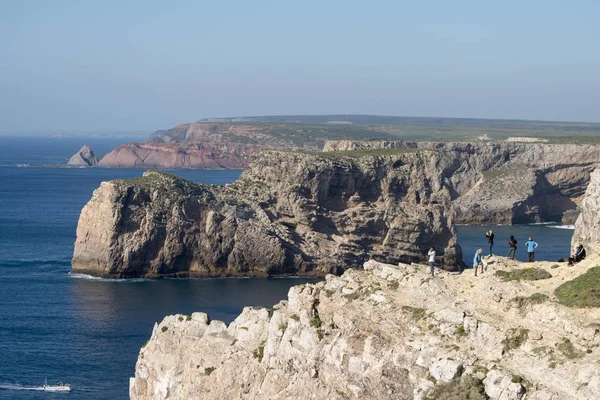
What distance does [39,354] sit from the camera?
5575 centimetres

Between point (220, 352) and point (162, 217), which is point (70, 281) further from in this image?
point (220, 352)

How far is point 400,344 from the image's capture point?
26.7 m

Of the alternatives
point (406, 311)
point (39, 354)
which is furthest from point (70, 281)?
point (406, 311)

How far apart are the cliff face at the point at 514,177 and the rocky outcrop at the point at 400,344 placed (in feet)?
314

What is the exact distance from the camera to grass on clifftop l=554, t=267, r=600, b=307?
25.3 metres

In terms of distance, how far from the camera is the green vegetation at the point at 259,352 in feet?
99.3

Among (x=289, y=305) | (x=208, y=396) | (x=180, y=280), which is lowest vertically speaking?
(x=180, y=280)

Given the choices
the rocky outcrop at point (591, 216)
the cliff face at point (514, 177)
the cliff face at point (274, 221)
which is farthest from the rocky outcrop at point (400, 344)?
the cliff face at point (514, 177)

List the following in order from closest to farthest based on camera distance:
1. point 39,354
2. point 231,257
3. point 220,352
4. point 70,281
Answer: point 220,352
point 39,354
point 70,281
point 231,257

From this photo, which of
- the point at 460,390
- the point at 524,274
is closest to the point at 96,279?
the point at 524,274

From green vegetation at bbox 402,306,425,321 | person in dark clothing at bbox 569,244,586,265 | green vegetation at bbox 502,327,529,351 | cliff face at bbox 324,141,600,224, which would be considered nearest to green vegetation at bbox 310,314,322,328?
green vegetation at bbox 402,306,425,321

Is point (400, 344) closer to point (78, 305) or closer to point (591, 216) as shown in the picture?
point (591, 216)

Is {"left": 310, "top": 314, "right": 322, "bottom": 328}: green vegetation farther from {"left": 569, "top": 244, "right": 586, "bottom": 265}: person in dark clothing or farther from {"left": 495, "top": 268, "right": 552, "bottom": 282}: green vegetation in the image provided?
{"left": 569, "top": 244, "right": 586, "bottom": 265}: person in dark clothing

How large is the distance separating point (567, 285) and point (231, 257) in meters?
60.1
